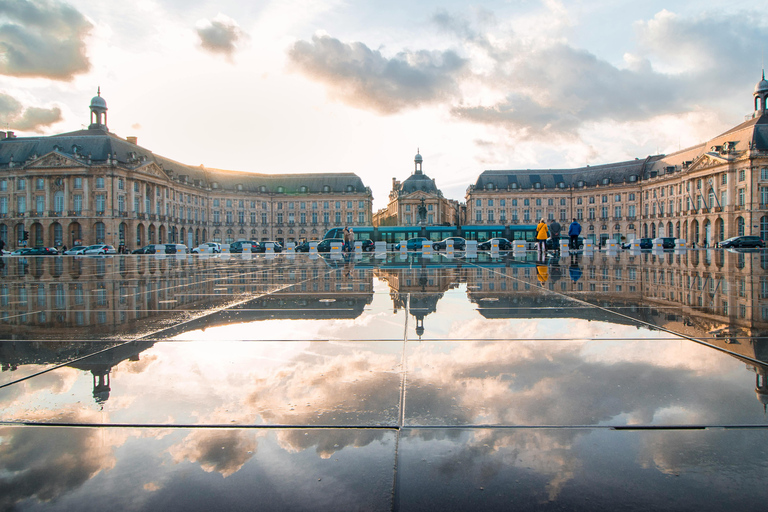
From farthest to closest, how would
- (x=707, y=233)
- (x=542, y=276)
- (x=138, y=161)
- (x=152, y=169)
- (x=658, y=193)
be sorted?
(x=658, y=193) < (x=152, y=169) < (x=707, y=233) < (x=138, y=161) < (x=542, y=276)

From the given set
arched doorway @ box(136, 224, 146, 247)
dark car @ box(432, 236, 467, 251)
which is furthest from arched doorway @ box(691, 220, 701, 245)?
arched doorway @ box(136, 224, 146, 247)

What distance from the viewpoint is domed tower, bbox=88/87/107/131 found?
7062cm

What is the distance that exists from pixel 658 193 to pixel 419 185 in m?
45.2

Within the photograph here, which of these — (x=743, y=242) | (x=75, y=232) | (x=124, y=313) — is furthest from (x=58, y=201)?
(x=743, y=242)

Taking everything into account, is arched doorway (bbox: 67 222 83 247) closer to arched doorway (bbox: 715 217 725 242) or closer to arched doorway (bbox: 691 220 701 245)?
arched doorway (bbox: 715 217 725 242)

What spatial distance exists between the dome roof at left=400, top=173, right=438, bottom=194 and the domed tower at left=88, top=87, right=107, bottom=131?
185 feet

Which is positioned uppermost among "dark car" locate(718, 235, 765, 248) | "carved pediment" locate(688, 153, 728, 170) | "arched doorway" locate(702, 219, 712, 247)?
"carved pediment" locate(688, 153, 728, 170)

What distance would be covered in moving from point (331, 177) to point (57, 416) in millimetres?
95247

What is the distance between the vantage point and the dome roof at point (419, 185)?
4001 inches

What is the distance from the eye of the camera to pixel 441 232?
194ft

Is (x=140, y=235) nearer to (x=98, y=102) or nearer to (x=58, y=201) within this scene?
(x=58, y=201)

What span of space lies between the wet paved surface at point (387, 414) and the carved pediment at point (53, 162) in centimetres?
7250

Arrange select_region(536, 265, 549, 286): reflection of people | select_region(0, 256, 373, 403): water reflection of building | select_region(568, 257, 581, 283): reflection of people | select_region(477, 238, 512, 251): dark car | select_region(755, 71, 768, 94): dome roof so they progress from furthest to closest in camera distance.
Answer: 1. select_region(755, 71, 768, 94): dome roof
2. select_region(477, 238, 512, 251): dark car
3. select_region(568, 257, 581, 283): reflection of people
4. select_region(536, 265, 549, 286): reflection of people
5. select_region(0, 256, 373, 403): water reflection of building

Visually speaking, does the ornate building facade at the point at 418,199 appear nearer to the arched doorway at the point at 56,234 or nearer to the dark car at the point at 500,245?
the dark car at the point at 500,245
